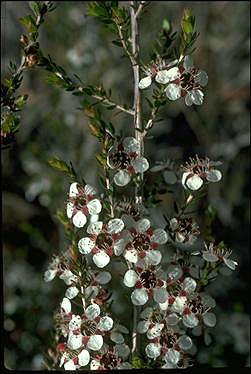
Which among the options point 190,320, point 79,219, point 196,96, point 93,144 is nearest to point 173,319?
point 190,320

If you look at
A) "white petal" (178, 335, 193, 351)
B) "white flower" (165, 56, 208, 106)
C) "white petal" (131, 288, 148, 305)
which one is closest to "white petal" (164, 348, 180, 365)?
"white petal" (178, 335, 193, 351)

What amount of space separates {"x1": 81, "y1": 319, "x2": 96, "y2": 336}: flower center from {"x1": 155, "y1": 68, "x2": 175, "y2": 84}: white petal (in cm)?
43

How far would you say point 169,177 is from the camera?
1.41 meters

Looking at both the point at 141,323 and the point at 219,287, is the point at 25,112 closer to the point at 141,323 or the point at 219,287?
the point at 219,287

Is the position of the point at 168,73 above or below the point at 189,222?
above

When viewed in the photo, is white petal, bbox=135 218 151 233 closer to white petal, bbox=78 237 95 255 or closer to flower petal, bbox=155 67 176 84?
white petal, bbox=78 237 95 255

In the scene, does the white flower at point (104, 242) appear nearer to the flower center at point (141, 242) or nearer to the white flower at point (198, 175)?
the flower center at point (141, 242)

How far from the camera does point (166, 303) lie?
3.82ft

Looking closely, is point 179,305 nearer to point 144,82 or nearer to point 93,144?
point 144,82

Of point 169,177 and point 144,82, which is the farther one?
point 169,177

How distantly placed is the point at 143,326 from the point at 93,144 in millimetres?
1642

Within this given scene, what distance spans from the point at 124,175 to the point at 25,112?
7.52 feet

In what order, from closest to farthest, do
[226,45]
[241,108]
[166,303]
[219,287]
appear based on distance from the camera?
1. [166,303]
2. [219,287]
3. [226,45]
4. [241,108]

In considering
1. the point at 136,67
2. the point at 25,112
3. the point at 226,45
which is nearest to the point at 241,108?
the point at 226,45
